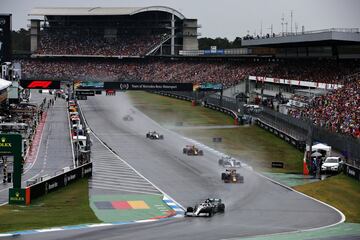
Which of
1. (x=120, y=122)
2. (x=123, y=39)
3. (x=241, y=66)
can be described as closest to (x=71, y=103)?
(x=120, y=122)

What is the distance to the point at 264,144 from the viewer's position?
6378cm

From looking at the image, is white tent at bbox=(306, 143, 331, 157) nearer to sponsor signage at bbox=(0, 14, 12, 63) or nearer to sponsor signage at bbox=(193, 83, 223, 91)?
sponsor signage at bbox=(0, 14, 12, 63)

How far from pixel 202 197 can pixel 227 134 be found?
32614mm

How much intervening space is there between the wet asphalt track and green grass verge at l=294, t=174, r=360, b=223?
34.7 inches

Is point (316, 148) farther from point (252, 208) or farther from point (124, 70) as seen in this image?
point (124, 70)

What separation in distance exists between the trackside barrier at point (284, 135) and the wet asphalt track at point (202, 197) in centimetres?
719

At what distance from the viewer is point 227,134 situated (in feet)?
234

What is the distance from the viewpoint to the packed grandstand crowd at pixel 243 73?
210 feet

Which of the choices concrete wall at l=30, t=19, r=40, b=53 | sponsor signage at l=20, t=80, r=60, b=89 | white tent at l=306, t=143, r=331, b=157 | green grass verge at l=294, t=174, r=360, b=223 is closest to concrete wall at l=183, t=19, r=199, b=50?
concrete wall at l=30, t=19, r=40, b=53

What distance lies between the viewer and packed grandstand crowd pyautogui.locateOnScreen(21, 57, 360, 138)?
6412 centimetres

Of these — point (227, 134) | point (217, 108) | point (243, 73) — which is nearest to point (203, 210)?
point (227, 134)

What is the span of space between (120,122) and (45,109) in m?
22.0

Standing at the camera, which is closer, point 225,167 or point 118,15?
point 225,167

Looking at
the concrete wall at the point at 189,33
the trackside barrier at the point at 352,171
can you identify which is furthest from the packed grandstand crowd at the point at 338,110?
the concrete wall at the point at 189,33
